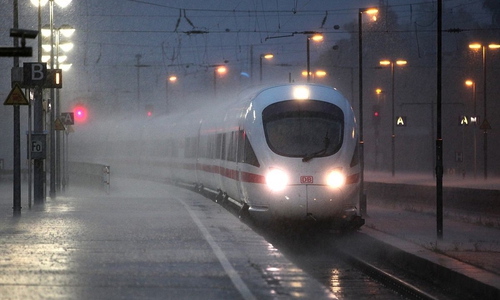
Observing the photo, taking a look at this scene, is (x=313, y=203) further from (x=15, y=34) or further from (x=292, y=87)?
(x=15, y=34)

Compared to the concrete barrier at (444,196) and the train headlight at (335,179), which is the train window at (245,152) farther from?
the concrete barrier at (444,196)

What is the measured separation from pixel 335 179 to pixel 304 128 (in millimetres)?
1494

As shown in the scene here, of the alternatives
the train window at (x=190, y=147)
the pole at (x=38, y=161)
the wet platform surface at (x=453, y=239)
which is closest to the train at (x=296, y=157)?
the wet platform surface at (x=453, y=239)

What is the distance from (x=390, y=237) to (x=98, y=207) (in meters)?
10.4

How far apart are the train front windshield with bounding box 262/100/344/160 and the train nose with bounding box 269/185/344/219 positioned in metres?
0.76

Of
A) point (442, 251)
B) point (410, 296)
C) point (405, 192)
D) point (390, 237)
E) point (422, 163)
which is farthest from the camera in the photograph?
point (422, 163)

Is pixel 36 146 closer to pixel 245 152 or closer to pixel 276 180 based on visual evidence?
pixel 245 152

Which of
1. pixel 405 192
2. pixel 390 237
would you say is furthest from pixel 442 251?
pixel 405 192

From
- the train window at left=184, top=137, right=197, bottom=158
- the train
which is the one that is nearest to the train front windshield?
the train

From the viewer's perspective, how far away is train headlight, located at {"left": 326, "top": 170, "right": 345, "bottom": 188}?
21609 mm

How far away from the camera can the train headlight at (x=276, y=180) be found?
2152 cm

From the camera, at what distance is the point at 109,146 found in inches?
2926

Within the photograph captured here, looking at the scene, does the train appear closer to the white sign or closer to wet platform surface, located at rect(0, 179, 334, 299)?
wet platform surface, located at rect(0, 179, 334, 299)

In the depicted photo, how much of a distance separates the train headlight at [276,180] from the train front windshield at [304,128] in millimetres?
479
